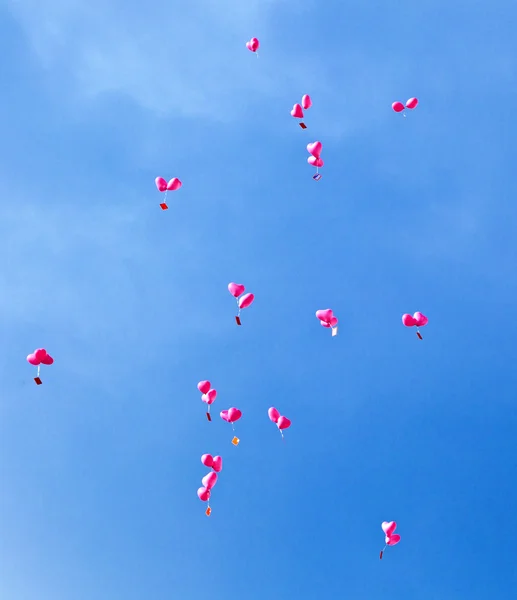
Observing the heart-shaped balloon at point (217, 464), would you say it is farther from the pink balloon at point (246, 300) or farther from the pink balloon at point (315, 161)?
the pink balloon at point (315, 161)

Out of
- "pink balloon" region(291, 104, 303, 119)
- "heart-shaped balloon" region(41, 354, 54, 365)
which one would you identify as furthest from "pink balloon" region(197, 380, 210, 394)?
"pink balloon" region(291, 104, 303, 119)

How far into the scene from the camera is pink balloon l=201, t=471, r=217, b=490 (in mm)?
12117

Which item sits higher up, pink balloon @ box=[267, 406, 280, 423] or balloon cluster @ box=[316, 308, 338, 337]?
balloon cluster @ box=[316, 308, 338, 337]

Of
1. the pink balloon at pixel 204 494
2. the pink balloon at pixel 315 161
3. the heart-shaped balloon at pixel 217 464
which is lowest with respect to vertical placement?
the pink balloon at pixel 204 494

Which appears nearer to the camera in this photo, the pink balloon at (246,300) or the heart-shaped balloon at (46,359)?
the heart-shaped balloon at (46,359)

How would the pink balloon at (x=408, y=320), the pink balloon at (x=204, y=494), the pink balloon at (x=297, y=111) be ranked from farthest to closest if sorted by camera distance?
the pink balloon at (x=297, y=111) < the pink balloon at (x=408, y=320) < the pink balloon at (x=204, y=494)

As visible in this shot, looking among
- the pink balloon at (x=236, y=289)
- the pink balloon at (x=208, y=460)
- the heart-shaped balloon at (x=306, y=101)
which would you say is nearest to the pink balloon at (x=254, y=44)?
the heart-shaped balloon at (x=306, y=101)

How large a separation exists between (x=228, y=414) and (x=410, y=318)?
4.62 meters

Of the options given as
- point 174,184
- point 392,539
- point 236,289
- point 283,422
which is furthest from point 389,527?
point 174,184

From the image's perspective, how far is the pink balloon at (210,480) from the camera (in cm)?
1212

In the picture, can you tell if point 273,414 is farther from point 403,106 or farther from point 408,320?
point 403,106

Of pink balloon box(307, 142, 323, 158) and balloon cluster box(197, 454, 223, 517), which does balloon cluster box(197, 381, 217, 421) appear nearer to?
balloon cluster box(197, 454, 223, 517)

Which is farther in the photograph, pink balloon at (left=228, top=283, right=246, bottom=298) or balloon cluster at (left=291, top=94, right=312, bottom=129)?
balloon cluster at (left=291, top=94, right=312, bottom=129)

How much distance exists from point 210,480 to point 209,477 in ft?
0.21
